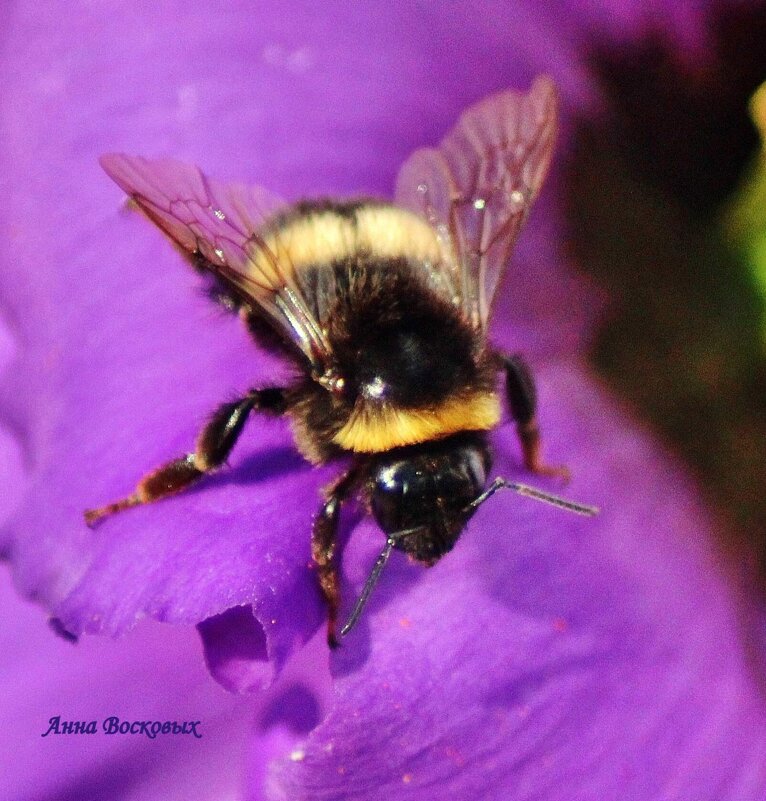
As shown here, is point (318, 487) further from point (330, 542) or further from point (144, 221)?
point (144, 221)

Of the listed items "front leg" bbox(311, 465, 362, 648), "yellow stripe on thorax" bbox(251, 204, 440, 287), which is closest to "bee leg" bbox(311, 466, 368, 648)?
"front leg" bbox(311, 465, 362, 648)

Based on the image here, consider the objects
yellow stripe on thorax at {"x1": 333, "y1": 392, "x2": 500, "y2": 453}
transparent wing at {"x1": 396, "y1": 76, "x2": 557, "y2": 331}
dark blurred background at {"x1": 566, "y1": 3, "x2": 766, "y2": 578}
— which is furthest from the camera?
dark blurred background at {"x1": 566, "y1": 3, "x2": 766, "y2": 578}

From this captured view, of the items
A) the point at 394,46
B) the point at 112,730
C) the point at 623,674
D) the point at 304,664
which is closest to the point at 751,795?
the point at 623,674

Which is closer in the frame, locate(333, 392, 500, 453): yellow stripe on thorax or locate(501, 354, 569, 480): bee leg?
locate(333, 392, 500, 453): yellow stripe on thorax

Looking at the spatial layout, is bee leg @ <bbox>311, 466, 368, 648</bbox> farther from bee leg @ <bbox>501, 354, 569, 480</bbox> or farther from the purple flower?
bee leg @ <bbox>501, 354, 569, 480</bbox>

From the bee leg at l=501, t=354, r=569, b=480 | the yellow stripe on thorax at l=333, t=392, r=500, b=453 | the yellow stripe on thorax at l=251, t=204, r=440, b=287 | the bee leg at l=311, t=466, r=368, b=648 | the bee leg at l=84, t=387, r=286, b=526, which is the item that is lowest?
the bee leg at l=501, t=354, r=569, b=480

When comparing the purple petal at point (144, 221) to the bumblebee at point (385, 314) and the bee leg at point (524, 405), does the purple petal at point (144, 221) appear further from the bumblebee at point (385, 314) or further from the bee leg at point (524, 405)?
the bee leg at point (524, 405)

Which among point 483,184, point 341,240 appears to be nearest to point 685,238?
point 483,184

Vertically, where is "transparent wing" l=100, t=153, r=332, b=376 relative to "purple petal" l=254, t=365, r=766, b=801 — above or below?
above
